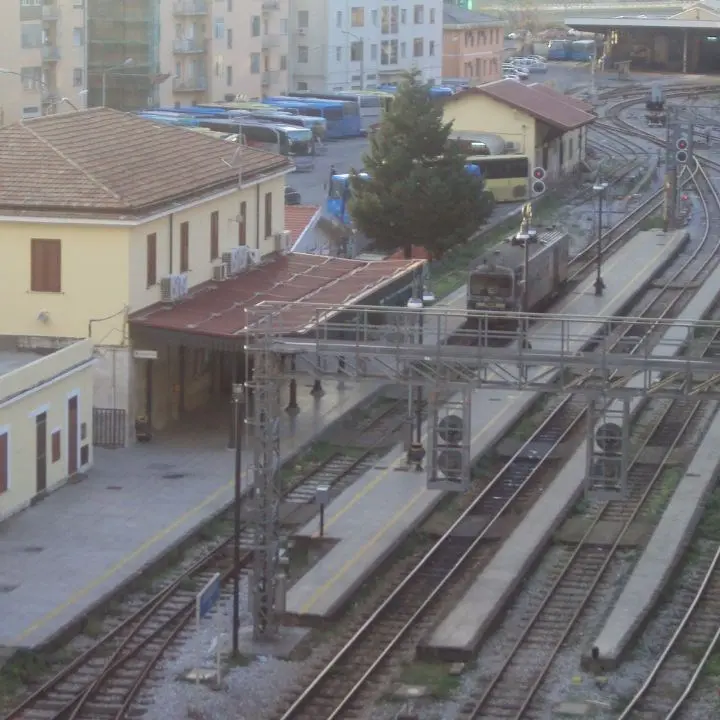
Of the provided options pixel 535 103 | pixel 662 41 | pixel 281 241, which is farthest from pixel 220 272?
pixel 662 41

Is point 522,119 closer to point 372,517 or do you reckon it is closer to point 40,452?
point 372,517

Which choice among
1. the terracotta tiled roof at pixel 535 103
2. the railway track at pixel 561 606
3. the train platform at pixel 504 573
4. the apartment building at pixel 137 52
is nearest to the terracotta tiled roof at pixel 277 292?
the train platform at pixel 504 573

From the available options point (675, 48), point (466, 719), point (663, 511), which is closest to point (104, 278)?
point (663, 511)

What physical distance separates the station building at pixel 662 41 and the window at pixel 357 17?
14.7m

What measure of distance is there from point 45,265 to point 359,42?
62264 mm

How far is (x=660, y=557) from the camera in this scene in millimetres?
24031

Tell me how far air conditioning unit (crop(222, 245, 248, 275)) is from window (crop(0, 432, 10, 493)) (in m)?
8.50

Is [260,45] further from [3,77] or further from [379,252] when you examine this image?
[379,252]

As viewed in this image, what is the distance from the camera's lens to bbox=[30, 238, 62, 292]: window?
2911cm

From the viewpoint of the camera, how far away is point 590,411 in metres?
20.6

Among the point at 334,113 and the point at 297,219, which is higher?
the point at 334,113

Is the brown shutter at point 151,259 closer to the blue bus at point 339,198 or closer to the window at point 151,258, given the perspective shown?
the window at point 151,258

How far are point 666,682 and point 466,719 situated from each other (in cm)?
254

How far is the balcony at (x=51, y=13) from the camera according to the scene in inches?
2771
